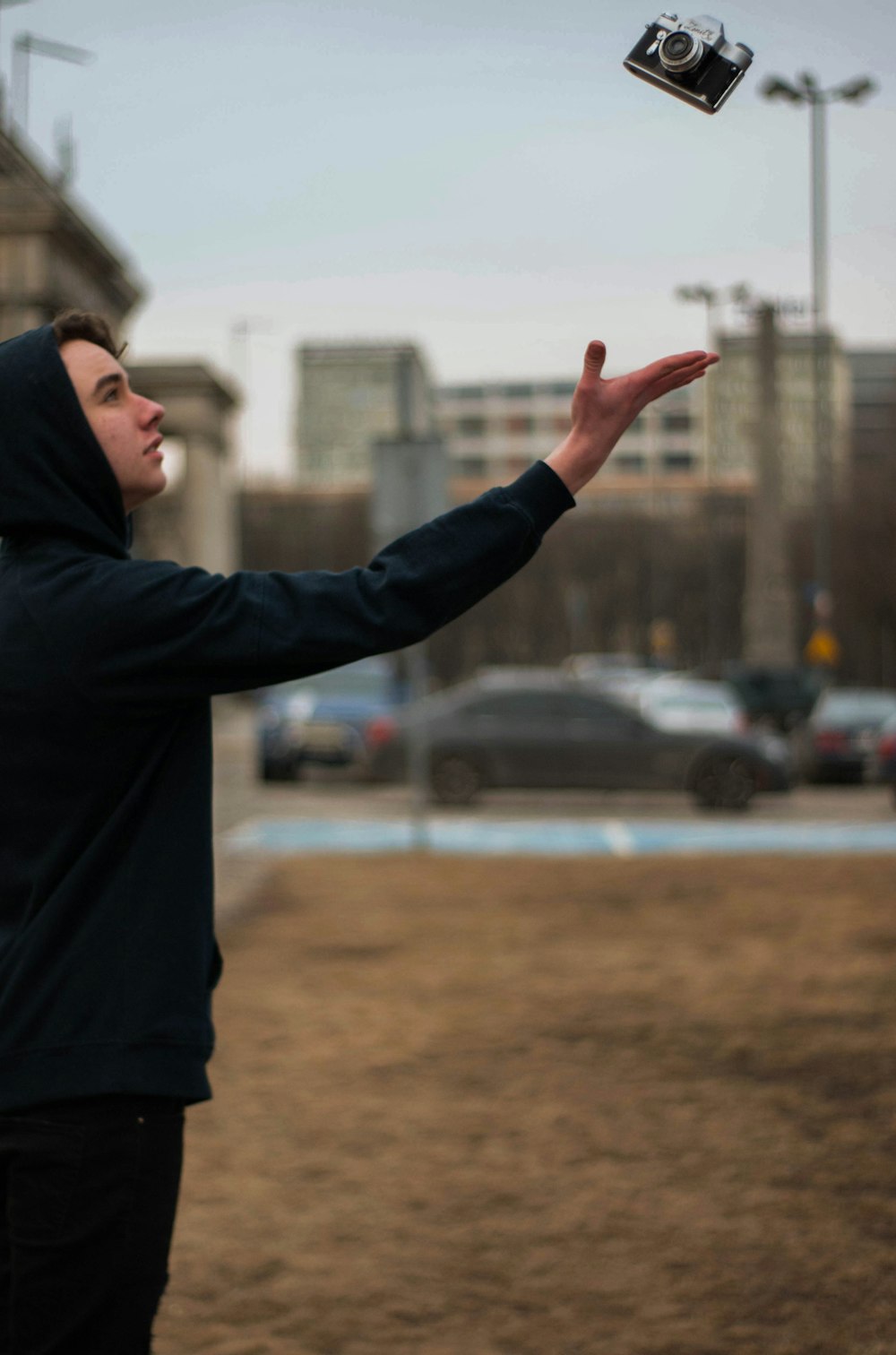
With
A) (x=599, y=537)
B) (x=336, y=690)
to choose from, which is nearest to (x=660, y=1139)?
(x=336, y=690)

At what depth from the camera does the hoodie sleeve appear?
87.1 inches

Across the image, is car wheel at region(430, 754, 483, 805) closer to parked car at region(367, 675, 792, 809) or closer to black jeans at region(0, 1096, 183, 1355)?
parked car at region(367, 675, 792, 809)

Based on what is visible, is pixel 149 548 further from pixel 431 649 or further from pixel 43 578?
pixel 43 578

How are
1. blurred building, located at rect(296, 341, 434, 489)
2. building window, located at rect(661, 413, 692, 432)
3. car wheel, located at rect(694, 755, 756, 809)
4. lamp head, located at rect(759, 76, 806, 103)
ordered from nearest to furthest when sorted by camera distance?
lamp head, located at rect(759, 76, 806, 103)
building window, located at rect(661, 413, 692, 432)
car wheel, located at rect(694, 755, 756, 809)
blurred building, located at rect(296, 341, 434, 489)

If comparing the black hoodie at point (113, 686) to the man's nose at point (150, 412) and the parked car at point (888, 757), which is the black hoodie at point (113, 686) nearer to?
the man's nose at point (150, 412)

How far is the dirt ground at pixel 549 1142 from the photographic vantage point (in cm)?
391

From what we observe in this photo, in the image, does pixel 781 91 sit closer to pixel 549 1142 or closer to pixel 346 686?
pixel 549 1142

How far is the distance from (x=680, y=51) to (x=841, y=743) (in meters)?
20.6

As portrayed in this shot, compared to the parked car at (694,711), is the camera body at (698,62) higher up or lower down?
higher up

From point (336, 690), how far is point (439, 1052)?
16.5 m

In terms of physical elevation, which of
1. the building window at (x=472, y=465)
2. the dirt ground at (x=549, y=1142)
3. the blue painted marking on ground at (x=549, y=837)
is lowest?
the blue painted marking on ground at (x=549, y=837)

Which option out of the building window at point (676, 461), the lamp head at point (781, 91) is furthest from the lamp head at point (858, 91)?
the building window at point (676, 461)

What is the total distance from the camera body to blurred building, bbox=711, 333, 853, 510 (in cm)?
361

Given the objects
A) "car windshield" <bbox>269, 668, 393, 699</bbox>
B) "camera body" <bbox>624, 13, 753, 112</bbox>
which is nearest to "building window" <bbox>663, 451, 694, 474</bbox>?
"car windshield" <bbox>269, 668, 393, 699</bbox>
